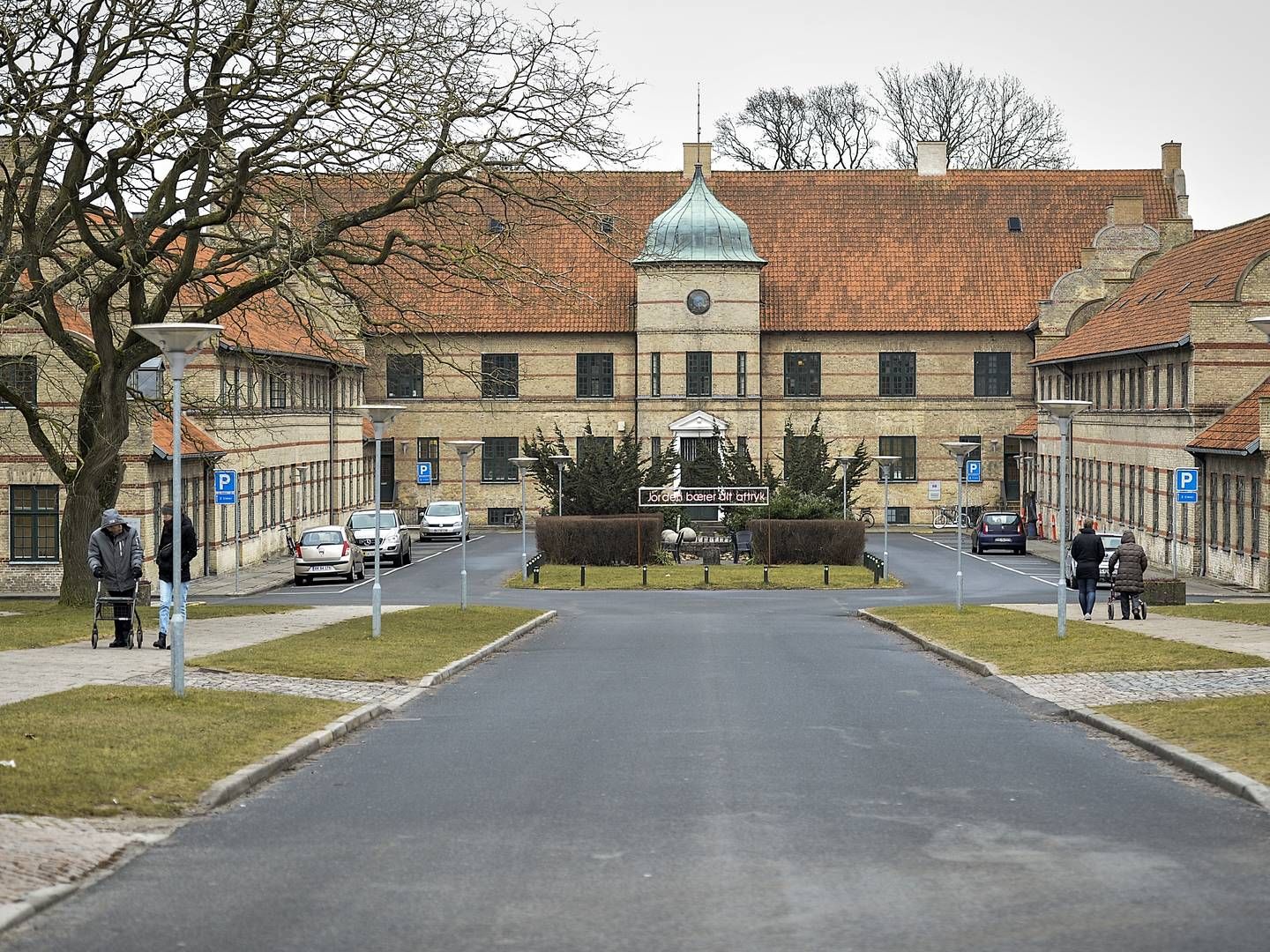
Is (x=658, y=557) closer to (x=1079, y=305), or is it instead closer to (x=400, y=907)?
(x=1079, y=305)

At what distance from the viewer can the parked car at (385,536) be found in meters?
55.2

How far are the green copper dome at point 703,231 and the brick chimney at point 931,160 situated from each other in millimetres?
9310

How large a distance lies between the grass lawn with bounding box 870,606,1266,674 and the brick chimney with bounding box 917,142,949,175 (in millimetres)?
47366

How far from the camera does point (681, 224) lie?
241 feet

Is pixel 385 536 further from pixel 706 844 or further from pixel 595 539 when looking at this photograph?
pixel 706 844

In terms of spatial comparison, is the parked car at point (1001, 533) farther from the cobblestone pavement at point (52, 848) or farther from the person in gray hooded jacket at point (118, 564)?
the cobblestone pavement at point (52, 848)

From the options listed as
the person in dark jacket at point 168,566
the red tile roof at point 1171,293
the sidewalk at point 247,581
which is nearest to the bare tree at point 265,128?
the person in dark jacket at point 168,566

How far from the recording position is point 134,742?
578 inches

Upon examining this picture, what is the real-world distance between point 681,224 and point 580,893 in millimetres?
65006

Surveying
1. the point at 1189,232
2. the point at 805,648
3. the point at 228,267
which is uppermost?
the point at 1189,232

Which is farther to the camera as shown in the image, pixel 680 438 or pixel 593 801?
pixel 680 438

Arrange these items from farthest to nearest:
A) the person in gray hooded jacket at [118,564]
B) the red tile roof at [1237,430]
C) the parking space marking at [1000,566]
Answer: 1. the parking space marking at [1000,566]
2. the red tile roof at [1237,430]
3. the person in gray hooded jacket at [118,564]

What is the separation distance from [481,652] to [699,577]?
24.2 metres

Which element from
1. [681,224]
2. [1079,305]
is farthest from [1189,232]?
[681,224]
